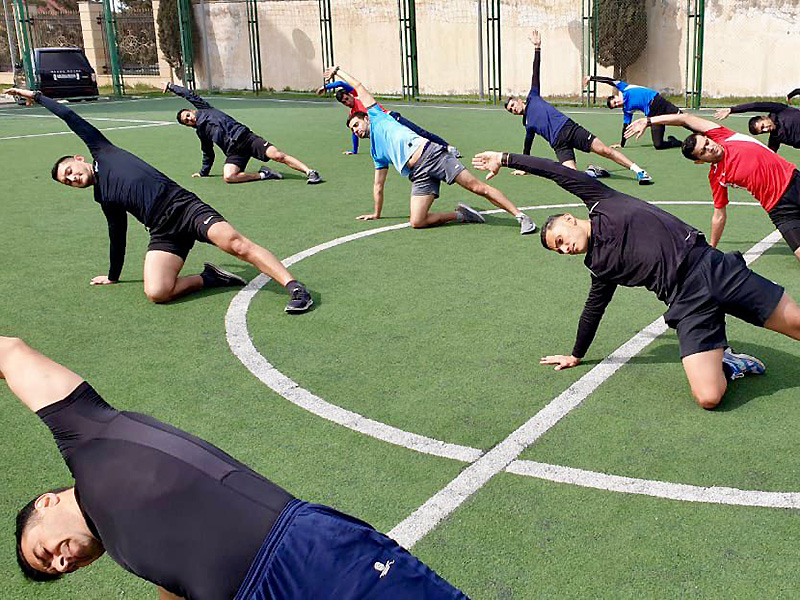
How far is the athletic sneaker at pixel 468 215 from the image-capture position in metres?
10.5

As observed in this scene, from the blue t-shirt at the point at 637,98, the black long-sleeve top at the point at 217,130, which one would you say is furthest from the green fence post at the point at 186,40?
the blue t-shirt at the point at 637,98

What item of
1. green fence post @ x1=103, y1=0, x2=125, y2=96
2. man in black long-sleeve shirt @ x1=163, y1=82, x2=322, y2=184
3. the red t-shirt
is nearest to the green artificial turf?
the red t-shirt

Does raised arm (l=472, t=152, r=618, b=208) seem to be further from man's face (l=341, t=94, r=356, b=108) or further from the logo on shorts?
man's face (l=341, t=94, r=356, b=108)

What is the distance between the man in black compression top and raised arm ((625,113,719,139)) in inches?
211

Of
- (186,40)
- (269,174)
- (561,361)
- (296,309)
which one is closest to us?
(561,361)

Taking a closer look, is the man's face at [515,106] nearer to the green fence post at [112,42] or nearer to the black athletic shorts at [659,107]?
the black athletic shorts at [659,107]

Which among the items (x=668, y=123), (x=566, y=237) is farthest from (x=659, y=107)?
(x=566, y=237)

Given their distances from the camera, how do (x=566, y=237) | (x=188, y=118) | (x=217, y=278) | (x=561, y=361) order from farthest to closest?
(x=188, y=118), (x=217, y=278), (x=561, y=361), (x=566, y=237)

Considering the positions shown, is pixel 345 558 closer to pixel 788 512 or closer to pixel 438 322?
pixel 788 512

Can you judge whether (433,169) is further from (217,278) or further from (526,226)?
(217,278)

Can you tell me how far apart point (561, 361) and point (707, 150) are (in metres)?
2.79

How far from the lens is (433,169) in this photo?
9.92m

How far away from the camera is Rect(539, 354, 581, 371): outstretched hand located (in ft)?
19.2

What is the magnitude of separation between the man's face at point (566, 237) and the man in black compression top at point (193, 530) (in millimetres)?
2976
